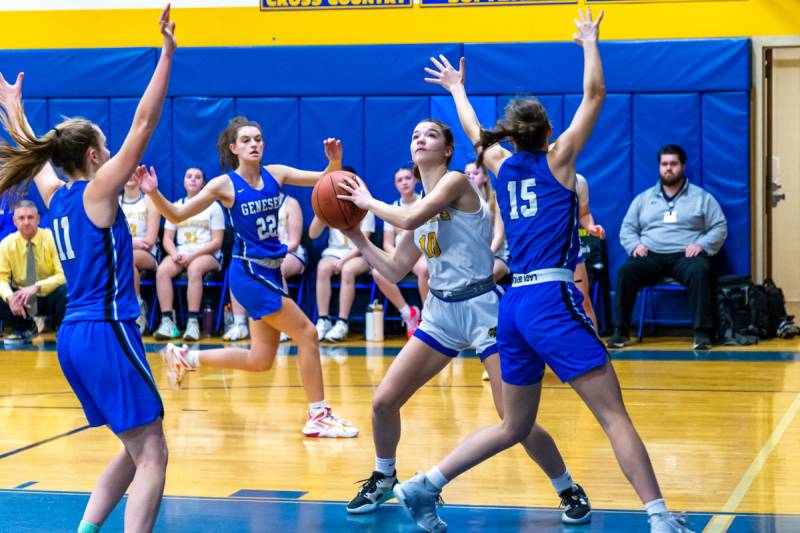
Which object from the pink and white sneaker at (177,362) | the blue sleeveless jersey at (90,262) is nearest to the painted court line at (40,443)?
the pink and white sneaker at (177,362)

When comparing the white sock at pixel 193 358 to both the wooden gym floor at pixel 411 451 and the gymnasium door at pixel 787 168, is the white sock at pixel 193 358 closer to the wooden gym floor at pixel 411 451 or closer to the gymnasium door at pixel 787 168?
the wooden gym floor at pixel 411 451

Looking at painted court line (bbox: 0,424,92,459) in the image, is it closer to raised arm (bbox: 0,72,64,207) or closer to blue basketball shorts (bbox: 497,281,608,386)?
raised arm (bbox: 0,72,64,207)

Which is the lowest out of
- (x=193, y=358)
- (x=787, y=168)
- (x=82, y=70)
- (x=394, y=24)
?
(x=193, y=358)

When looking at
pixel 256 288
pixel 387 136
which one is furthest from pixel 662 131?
pixel 256 288

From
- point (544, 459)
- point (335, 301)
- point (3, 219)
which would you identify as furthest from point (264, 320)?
point (3, 219)

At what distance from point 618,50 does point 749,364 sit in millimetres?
3597

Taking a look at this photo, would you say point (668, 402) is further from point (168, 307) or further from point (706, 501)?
point (168, 307)

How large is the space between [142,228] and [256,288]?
5.35 metres

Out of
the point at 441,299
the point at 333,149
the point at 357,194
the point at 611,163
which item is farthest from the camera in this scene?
the point at 611,163

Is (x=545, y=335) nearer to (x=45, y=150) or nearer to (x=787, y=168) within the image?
→ (x=45, y=150)

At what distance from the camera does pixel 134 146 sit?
3580mm

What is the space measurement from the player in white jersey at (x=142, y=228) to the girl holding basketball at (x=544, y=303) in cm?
734

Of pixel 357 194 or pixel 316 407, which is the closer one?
pixel 357 194

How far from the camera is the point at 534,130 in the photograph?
4137mm
